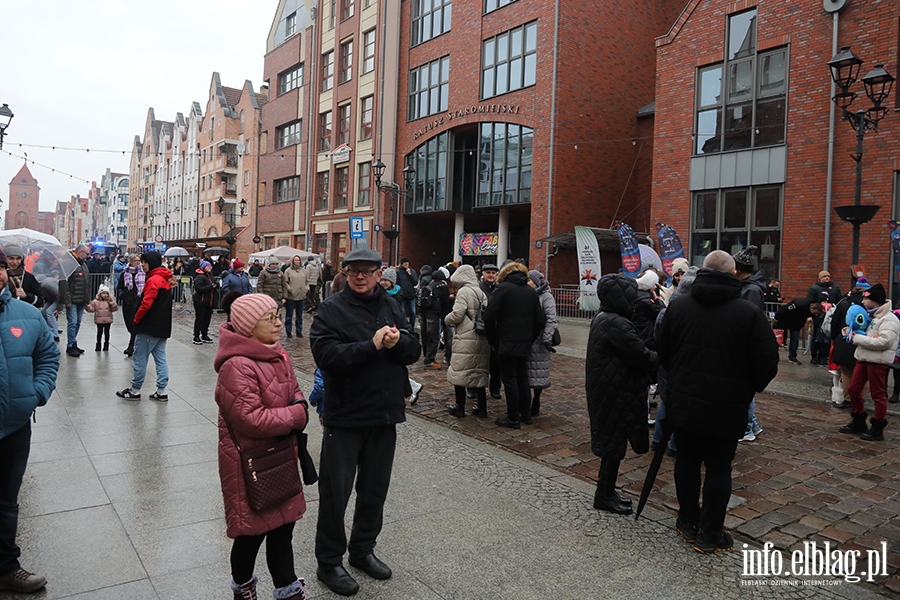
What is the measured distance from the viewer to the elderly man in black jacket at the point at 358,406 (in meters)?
3.40

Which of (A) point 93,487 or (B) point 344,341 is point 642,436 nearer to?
(B) point 344,341

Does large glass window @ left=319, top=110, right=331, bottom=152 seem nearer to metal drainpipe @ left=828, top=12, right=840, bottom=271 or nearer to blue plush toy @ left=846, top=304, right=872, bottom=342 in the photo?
metal drainpipe @ left=828, top=12, right=840, bottom=271

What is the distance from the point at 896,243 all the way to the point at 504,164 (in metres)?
13.9

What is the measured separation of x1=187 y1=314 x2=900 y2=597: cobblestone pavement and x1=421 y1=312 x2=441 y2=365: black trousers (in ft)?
6.69

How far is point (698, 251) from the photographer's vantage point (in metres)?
18.0

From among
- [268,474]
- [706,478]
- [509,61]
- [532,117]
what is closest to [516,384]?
[706,478]

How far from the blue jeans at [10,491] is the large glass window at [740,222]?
55.2ft

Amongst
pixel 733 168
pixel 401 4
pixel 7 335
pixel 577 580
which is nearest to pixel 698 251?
pixel 733 168

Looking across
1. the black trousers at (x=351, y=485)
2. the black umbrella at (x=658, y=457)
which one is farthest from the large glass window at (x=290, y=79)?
the black trousers at (x=351, y=485)

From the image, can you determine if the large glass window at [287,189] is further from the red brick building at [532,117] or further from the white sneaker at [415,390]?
the white sneaker at [415,390]

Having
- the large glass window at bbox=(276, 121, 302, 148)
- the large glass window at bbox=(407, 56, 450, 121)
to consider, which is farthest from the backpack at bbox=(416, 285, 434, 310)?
the large glass window at bbox=(276, 121, 302, 148)

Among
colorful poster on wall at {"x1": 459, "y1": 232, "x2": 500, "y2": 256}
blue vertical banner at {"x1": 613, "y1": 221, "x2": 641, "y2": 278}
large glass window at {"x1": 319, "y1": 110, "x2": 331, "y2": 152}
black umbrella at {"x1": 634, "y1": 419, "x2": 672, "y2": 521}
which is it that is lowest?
black umbrella at {"x1": 634, "y1": 419, "x2": 672, "y2": 521}

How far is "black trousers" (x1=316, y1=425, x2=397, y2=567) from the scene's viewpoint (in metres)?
3.43

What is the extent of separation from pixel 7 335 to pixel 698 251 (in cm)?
1749
